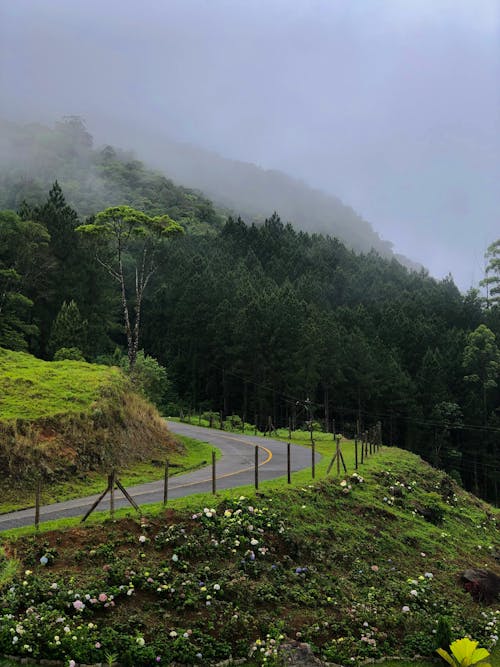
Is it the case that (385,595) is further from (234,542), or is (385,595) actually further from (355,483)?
(355,483)

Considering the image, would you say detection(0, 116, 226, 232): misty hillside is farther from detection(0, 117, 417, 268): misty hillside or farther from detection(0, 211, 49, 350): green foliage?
detection(0, 211, 49, 350): green foliage

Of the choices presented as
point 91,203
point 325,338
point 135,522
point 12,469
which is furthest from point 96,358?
point 91,203

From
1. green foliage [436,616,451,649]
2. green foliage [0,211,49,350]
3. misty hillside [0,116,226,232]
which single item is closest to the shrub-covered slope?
green foliage [436,616,451,649]

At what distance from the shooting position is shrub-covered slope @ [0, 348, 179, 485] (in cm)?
1814

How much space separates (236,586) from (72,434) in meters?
11.5

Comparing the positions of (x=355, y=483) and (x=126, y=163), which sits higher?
(x=126, y=163)

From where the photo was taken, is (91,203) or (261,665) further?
A: (91,203)

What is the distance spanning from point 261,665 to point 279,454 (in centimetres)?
2144

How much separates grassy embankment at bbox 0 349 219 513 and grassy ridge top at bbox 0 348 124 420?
0.03 m

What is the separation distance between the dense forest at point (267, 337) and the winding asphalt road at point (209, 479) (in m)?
15.7

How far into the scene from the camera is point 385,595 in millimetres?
12461

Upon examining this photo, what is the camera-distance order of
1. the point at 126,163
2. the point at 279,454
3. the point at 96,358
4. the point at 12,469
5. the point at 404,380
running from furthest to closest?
the point at 126,163, the point at 404,380, the point at 96,358, the point at 279,454, the point at 12,469

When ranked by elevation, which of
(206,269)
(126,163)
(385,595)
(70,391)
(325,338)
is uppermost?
(126,163)

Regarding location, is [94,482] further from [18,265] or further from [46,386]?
[18,265]
